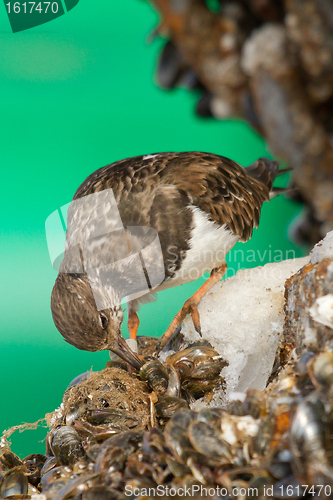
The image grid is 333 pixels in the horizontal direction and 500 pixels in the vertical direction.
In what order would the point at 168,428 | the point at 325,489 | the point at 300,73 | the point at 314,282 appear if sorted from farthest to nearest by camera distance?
the point at 314,282, the point at 168,428, the point at 325,489, the point at 300,73

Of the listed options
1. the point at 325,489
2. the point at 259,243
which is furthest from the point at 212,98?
the point at 259,243

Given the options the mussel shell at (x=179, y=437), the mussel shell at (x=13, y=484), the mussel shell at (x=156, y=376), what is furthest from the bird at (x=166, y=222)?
the mussel shell at (x=179, y=437)

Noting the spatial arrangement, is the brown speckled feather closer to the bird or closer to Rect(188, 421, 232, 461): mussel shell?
the bird

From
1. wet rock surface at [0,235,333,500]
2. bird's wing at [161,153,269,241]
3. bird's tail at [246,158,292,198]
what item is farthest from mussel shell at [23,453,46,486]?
bird's tail at [246,158,292,198]

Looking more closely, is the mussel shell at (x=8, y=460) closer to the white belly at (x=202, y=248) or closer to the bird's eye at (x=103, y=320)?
the bird's eye at (x=103, y=320)

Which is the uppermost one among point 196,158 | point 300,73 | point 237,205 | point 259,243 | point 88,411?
point 300,73

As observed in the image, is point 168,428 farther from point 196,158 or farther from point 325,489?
point 196,158

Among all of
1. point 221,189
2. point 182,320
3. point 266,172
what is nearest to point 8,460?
point 182,320
